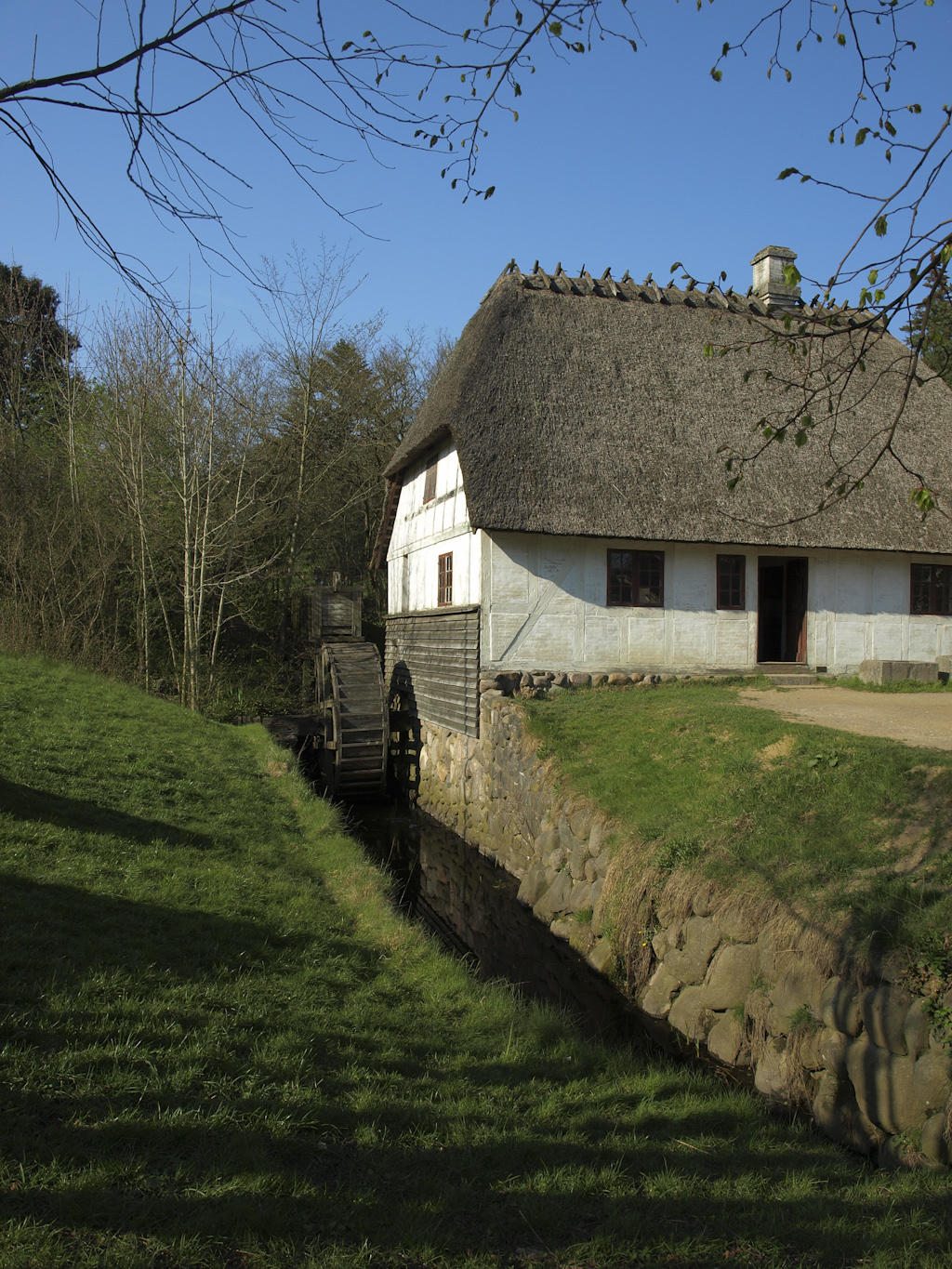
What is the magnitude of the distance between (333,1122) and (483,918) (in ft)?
19.2

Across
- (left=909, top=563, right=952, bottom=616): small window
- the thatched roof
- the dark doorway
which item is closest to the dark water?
the thatched roof

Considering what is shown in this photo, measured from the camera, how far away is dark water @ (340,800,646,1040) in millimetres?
6512

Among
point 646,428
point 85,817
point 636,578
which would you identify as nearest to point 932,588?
point 636,578

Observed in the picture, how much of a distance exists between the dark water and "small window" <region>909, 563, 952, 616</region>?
8597 mm

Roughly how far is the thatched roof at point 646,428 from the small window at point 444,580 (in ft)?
6.70

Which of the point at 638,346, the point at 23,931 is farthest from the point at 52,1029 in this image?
the point at 638,346

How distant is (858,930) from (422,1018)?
8.00 feet

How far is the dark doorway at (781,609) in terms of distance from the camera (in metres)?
13.7

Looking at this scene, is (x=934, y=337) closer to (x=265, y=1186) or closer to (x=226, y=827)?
(x=265, y=1186)

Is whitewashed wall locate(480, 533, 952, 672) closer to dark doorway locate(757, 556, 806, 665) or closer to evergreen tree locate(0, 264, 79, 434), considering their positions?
dark doorway locate(757, 556, 806, 665)

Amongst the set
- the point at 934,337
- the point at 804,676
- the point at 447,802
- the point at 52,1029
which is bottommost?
the point at 447,802

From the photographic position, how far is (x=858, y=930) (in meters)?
4.57

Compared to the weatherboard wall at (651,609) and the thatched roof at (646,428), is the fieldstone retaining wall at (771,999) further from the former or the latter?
the thatched roof at (646,428)

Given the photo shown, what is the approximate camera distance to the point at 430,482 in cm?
1530
